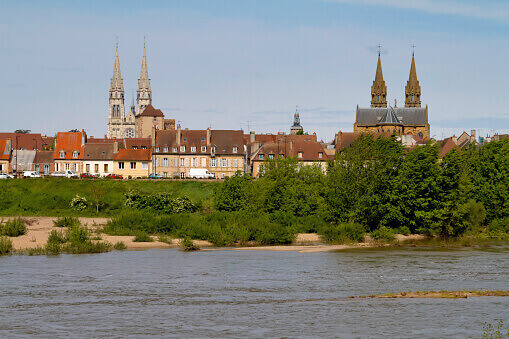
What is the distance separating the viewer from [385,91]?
166m

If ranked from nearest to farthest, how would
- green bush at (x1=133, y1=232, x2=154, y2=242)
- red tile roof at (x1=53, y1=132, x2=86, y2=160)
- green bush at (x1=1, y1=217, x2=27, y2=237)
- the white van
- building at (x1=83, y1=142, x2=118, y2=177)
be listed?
1. green bush at (x1=133, y1=232, x2=154, y2=242)
2. green bush at (x1=1, y1=217, x2=27, y2=237)
3. the white van
4. building at (x1=83, y1=142, x2=118, y2=177)
5. red tile roof at (x1=53, y1=132, x2=86, y2=160)

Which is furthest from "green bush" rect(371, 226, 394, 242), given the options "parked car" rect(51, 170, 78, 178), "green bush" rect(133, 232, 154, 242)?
"parked car" rect(51, 170, 78, 178)

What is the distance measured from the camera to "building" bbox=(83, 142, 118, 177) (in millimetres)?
88750

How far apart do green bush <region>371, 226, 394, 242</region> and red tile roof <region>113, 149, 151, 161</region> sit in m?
44.3

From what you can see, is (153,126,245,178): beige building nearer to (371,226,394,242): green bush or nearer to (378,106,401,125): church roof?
(371,226,394,242): green bush

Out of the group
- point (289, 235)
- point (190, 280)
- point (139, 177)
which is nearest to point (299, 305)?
point (190, 280)

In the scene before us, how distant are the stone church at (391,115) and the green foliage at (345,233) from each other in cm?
8796

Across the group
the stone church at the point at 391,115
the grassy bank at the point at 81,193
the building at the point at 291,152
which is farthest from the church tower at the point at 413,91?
the grassy bank at the point at 81,193

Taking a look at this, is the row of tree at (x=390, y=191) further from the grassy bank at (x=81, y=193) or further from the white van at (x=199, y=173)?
the white van at (x=199, y=173)

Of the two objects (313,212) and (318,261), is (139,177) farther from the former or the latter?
(318,261)

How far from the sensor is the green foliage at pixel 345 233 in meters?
49.7

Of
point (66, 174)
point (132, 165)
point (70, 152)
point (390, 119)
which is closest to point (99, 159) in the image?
point (70, 152)

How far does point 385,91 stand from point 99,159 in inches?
3707

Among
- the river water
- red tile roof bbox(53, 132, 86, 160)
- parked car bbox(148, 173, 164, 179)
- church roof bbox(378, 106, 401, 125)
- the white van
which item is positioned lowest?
the river water
